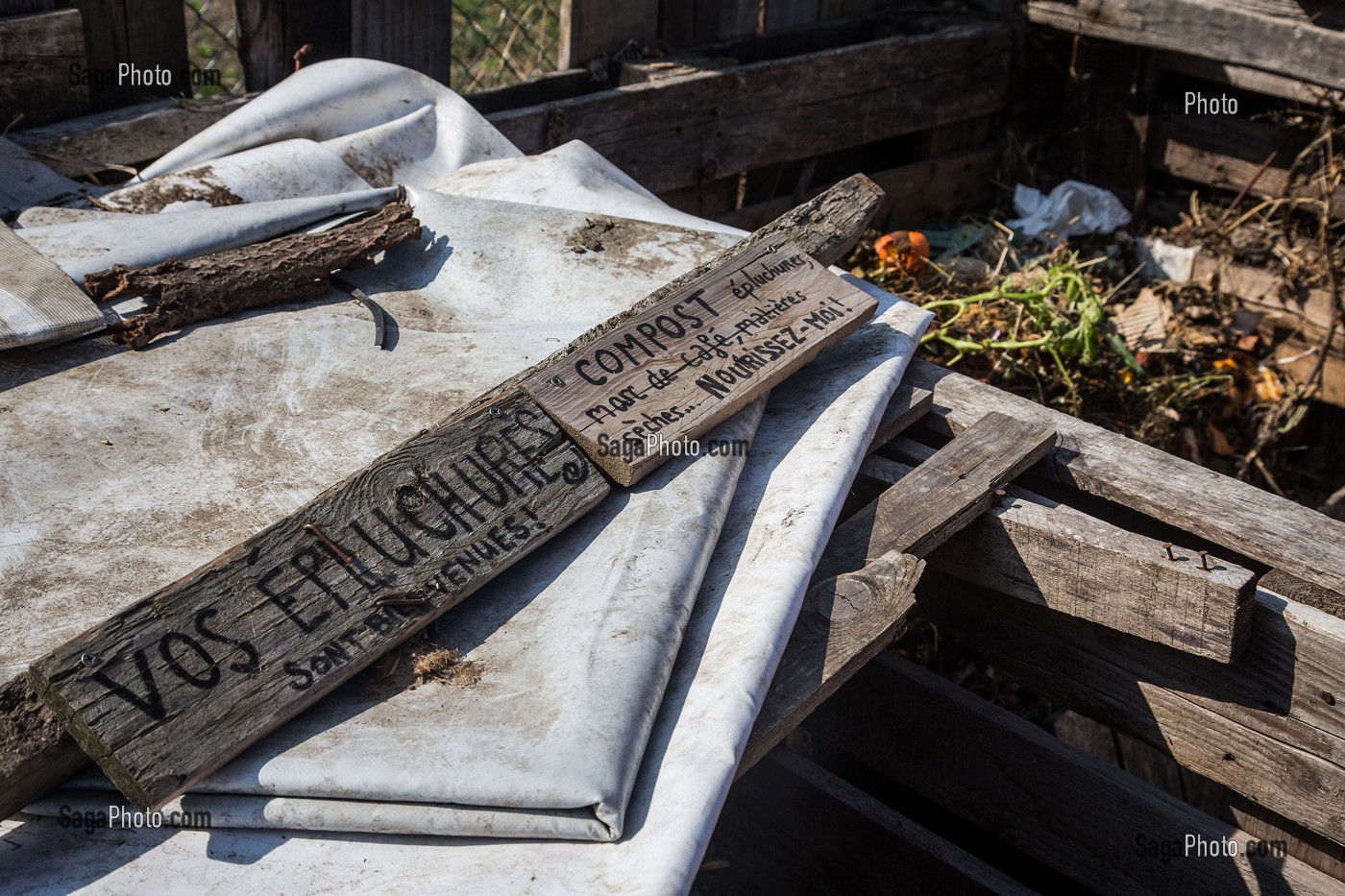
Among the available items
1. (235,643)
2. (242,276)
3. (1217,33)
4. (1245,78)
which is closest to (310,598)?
(235,643)

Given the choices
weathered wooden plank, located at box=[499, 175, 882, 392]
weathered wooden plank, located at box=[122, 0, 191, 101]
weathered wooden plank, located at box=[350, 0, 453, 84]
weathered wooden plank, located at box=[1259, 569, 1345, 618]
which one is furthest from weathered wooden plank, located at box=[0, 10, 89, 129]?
weathered wooden plank, located at box=[1259, 569, 1345, 618]

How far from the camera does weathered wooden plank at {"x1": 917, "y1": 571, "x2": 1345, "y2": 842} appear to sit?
5.88ft

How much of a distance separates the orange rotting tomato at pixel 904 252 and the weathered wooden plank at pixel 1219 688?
1.91 metres

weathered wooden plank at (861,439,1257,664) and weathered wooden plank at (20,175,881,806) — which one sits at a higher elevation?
weathered wooden plank at (20,175,881,806)

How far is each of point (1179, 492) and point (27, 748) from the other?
1.90 meters

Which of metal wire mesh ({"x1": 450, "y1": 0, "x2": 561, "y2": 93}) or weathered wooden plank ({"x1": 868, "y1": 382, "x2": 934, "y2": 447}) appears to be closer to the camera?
weathered wooden plank ({"x1": 868, "y1": 382, "x2": 934, "y2": 447})

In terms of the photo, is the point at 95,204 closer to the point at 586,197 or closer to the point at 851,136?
the point at 586,197

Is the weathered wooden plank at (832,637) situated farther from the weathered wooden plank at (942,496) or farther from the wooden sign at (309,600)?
the wooden sign at (309,600)

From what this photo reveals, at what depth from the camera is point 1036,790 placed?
86.2 inches

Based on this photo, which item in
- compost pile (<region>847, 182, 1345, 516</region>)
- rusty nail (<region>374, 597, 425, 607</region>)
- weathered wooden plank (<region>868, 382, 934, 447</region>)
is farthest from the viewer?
compost pile (<region>847, 182, 1345, 516</region>)

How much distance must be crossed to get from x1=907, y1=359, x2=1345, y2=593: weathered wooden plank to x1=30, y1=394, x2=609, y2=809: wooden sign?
3.17 feet

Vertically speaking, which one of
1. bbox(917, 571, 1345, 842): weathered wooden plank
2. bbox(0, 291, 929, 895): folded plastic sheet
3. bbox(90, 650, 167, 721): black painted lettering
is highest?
bbox(90, 650, 167, 721): black painted lettering

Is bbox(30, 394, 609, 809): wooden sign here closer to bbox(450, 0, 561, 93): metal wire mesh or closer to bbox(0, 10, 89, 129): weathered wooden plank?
bbox(0, 10, 89, 129): weathered wooden plank

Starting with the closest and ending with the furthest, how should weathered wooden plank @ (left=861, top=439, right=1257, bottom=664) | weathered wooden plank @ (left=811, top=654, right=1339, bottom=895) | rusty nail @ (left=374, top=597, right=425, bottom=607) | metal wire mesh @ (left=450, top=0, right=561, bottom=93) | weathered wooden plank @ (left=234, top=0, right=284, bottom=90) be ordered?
rusty nail @ (left=374, top=597, right=425, bottom=607), weathered wooden plank @ (left=861, top=439, right=1257, bottom=664), weathered wooden plank @ (left=811, top=654, right=1339, bottom=895), weathered wooden plank @ (left=234, top=0, right=284, bottom=90), metal wire mesh @ (left=450, top=0, right=561, bottom=93)
